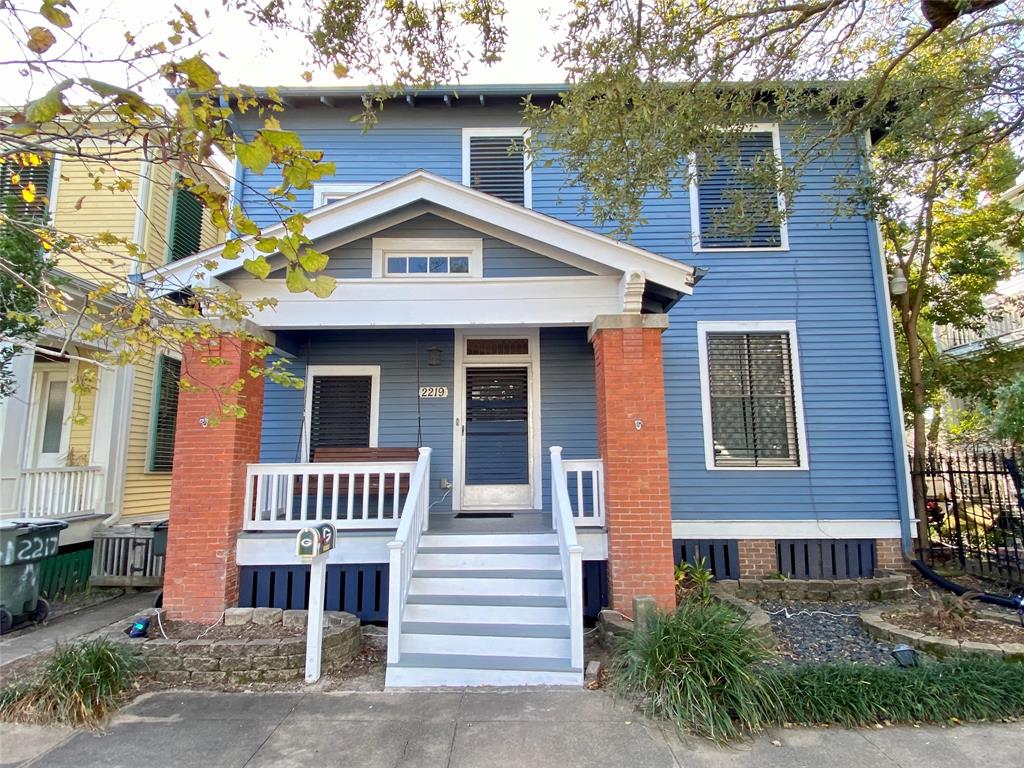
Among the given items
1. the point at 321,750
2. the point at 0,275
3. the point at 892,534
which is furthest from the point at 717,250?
the point at 0,275

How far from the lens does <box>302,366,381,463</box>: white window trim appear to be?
24.1ft

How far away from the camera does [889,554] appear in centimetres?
709

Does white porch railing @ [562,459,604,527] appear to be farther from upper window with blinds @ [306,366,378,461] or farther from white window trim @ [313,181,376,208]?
white window trim @ [313,181,376,208]

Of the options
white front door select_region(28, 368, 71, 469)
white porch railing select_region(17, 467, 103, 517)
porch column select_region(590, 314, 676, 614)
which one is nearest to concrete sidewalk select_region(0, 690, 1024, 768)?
porch column select_region(590, 314, 676, 614)

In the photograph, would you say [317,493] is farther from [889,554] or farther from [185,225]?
[185,225]

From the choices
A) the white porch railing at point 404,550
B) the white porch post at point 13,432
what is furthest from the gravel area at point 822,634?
the white porch post at point 13,432

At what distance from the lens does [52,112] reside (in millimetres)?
1934

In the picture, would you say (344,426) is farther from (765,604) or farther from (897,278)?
(897,278)

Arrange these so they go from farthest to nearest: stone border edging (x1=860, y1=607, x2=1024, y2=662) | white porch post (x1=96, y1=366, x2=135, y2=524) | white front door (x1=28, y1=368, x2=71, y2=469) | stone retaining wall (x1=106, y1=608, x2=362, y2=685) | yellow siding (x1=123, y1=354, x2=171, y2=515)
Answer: yellow siding (x1=123, y1=354, x2=171, y2=515)
white front door (x1=28, y1=368, x2=71, y2=469)
white porch post (x1=96, y1=366, x2=135, y2=524)
stone retaining wall (x1=106, y1=608, x2=362, y2=685)
stone border edging (x1=860, y1=607, x2=1024, y2=662)

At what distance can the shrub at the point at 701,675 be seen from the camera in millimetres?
3631

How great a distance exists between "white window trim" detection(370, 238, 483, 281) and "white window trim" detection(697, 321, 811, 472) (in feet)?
11.4

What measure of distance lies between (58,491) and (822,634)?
9588 millimetres

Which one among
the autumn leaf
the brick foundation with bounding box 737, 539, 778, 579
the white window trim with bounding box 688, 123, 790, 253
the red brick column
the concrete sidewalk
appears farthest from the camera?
the white window trim with bounding box 688, 123, 790, 253

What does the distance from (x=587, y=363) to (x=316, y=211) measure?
390 centimetres
